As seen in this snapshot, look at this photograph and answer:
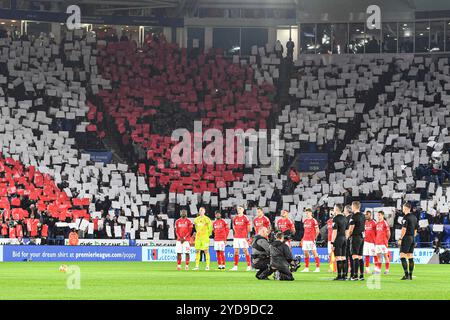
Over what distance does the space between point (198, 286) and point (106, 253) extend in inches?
866

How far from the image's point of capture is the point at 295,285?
34406 millimetres

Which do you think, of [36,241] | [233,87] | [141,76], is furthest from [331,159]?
[36,241]

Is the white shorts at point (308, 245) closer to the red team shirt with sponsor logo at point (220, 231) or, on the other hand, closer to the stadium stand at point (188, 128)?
the red team shirt with sponsor logo at point (220, 231)

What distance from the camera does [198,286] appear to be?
33.5 m

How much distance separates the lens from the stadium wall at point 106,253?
53.2 m

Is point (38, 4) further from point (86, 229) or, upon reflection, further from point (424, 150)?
point (424, 150)

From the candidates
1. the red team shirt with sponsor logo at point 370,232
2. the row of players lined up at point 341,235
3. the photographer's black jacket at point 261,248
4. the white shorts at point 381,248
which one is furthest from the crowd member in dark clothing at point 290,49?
the photographer's black jacket at point 261,248

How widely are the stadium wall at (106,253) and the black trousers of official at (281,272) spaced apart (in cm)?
1626

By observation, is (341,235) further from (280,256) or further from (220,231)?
(220,231)

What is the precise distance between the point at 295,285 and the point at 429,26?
138ft

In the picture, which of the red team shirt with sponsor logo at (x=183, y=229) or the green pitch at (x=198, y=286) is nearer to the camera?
the green pitch at (x=198, y=286)

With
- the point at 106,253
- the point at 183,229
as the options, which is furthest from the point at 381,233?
the point at 106,253

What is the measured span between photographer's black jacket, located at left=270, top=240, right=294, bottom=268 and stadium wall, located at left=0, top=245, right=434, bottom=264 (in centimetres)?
1724

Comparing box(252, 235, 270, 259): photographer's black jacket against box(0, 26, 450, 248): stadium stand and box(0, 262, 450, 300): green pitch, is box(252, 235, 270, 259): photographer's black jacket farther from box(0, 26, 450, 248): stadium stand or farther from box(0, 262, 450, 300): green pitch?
box(0, 26, 450, 248): stadium stand
